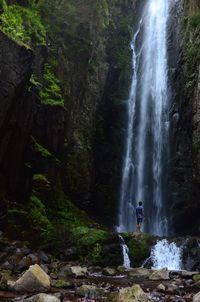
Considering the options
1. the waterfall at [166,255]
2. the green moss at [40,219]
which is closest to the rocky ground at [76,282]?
the green moss at [40,219]

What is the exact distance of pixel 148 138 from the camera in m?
28.2

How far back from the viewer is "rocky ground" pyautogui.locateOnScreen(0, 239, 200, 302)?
1002cm

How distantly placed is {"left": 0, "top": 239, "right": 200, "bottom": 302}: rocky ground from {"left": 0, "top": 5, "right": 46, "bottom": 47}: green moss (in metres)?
9.09

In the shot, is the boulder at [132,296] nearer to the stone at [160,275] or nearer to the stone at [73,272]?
the stone at [73,272]

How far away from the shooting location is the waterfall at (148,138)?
2631 centimetres

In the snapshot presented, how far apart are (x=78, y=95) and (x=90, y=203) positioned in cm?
668

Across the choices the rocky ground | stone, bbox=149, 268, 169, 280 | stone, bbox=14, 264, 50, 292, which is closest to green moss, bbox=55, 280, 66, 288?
the rocky ground

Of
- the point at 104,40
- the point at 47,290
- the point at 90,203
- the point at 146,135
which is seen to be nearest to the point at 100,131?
the point at 146,135

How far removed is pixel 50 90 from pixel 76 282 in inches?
484

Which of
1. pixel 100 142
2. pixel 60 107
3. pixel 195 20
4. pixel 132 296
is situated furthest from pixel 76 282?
pixel 195 20

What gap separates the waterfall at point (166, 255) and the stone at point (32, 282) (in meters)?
8.15

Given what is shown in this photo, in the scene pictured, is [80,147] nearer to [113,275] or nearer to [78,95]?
[78,95]

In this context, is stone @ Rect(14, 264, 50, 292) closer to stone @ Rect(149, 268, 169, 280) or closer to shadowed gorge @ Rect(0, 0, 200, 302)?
shadowed gorge @ Rect(0, 0, 200, 302)

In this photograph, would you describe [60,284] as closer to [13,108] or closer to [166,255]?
[13,108]
